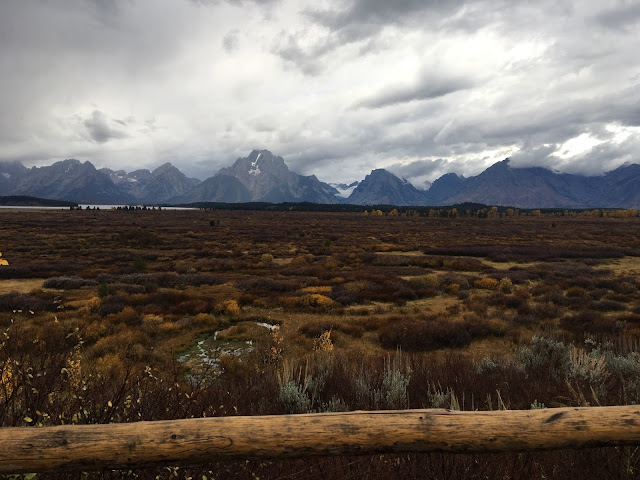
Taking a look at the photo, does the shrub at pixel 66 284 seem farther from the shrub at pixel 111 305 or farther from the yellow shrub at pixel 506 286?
the yellow shrub at pixel 506 286

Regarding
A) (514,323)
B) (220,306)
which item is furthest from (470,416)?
(220,306)

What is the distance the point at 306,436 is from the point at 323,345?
7.24m

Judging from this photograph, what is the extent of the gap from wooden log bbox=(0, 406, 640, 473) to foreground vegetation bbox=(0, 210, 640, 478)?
784 millimetres

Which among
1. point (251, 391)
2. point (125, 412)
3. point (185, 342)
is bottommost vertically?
point (185, 342)

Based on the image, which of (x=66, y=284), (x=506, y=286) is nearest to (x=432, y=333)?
(x=506, y=286)

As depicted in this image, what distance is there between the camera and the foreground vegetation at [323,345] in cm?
307

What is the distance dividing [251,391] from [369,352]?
5069 mm

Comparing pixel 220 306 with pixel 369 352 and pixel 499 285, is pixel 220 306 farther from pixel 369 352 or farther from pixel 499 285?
pixel 499 285

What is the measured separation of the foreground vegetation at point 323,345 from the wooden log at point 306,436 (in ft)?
2.57

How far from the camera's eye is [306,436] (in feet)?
6.14

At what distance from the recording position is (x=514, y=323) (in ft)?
38.9

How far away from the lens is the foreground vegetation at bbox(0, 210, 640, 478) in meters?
3.07

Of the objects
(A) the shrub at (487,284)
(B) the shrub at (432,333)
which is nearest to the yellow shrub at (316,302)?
(B) the shrub at (432,333)

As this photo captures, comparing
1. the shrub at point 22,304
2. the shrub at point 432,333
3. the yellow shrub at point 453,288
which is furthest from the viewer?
the yellow shrub at point 453,288
